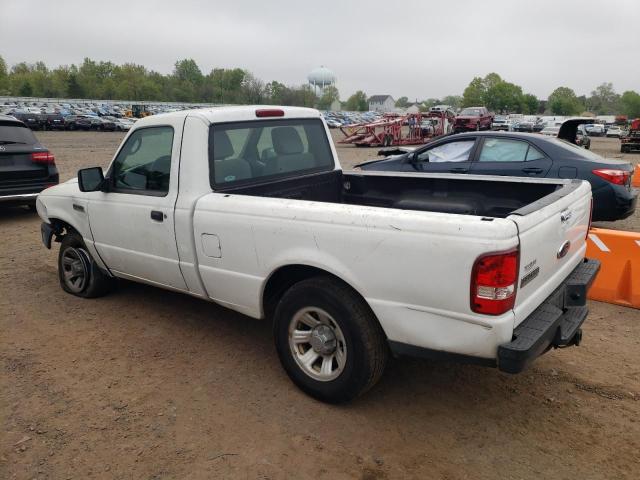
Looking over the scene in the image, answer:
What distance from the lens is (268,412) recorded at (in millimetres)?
3199

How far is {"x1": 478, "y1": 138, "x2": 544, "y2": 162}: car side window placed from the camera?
23.2 feet

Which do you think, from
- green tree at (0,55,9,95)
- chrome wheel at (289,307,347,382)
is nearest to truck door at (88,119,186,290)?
chrome wheel at (289,307,347,382)

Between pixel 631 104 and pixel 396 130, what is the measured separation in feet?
381

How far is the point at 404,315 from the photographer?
2701 mm

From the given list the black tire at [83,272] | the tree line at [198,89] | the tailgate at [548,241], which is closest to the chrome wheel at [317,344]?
the tailgate at [548,241]

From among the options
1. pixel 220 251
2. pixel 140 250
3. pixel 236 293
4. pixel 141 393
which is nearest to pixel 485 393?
pixel 236 293

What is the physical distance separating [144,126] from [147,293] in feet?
6.28

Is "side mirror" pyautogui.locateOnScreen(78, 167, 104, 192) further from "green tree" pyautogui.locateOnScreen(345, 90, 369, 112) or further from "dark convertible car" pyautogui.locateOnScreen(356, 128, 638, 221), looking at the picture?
"green tree" pyautogui.locateOnScreen(345, 90, 369, 112)

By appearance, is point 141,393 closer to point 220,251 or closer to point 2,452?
point 2,452

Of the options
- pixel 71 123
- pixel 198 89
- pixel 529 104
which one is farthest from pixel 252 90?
pixel 71 123

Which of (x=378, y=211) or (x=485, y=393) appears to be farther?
(x=485, y=393)

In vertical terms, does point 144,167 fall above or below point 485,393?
above

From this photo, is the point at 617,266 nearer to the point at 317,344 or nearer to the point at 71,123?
the point at 317,344

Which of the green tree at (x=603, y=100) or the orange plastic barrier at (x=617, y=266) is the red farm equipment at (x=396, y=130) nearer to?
the orange plastic barrier at (x=617, y=266)
